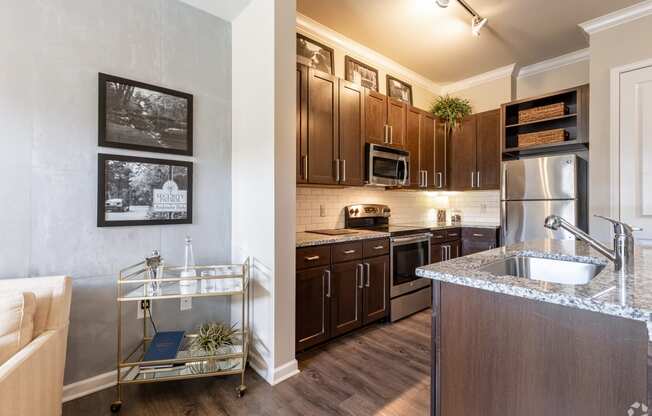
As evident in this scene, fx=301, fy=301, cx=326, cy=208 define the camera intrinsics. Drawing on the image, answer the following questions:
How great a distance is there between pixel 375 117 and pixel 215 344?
8.44 ft

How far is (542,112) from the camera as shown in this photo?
3.44 m

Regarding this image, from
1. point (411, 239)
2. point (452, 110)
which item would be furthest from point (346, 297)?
point (452, 110)

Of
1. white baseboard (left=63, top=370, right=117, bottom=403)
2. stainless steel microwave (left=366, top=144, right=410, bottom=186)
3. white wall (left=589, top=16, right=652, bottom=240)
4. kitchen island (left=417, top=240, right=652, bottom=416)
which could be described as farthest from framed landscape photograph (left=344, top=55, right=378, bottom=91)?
white baseboard (left=63, top=370, right=117, bottom=403)

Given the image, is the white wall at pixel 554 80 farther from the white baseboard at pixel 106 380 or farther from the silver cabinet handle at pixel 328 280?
A: the white baseboard at pixel 106 380

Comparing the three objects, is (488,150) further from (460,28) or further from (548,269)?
(548,269)

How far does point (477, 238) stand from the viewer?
3.77m

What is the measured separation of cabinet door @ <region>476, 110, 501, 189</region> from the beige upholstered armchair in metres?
4.25

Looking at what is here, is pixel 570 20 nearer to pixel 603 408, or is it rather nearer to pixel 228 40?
pixel 228 40

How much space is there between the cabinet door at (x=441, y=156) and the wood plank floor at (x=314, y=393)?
7.87ft

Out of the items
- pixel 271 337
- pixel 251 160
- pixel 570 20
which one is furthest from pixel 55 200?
pixel 570 20

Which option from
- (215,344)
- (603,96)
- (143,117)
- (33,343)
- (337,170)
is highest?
(603,96)

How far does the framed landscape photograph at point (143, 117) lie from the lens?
1.89m

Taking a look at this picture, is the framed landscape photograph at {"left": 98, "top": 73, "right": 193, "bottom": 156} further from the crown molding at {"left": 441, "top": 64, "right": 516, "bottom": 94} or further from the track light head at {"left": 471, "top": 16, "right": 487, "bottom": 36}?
the crown molding at {"left": 441, "top": 64, "right": 516, "bottom": 94}

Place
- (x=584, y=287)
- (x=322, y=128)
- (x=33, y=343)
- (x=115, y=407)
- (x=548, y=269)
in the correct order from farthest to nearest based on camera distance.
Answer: (x=322, y=128)
(x=115, y=407)
(x=548, y=269)
(x=33, y=343)
(x=584, y=287)
